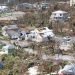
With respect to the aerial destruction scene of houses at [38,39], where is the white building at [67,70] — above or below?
above

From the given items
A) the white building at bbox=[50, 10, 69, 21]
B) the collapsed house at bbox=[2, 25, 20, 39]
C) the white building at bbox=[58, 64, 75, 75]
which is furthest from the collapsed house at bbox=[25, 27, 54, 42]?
the white building at bbox=[58, 64, 75, 75]

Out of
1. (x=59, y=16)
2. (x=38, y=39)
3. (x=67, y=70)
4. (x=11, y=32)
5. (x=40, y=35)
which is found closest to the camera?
(x=67, y=70)

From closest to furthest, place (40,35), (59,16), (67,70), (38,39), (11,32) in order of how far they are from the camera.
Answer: (67,70), (38,39), (40,35), (11,32), (59,16)

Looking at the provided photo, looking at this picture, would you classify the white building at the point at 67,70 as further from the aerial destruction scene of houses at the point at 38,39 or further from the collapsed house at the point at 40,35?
the collapsed house at the point at 40,35

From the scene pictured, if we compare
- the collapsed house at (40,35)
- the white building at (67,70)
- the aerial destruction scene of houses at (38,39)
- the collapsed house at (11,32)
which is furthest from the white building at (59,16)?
the white building at (67,70)

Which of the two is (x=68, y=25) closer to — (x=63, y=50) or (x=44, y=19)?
(x=44, y=19)

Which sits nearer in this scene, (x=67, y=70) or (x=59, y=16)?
(x=67, y=70)

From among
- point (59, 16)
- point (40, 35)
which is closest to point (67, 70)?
point (40, 35)

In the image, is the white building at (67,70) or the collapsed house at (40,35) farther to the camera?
the collapsed house at (40,35)

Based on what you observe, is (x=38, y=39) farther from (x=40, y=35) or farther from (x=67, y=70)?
(x=67, y=70)

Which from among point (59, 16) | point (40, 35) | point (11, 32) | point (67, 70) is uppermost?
point (67, 70)
